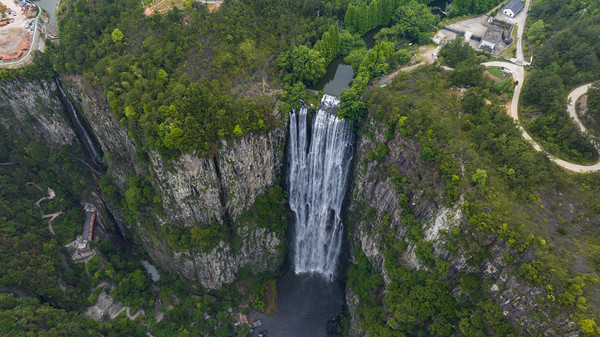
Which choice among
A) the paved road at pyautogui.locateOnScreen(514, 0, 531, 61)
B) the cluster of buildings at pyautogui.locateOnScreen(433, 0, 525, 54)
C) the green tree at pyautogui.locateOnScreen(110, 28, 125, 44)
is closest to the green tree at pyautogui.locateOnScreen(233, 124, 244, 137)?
the green tree at pyautogui.locateOnScreen(110, 28, 125, 44)

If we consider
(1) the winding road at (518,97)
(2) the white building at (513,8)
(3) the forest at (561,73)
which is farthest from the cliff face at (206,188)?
(2) the white building at (513,8)

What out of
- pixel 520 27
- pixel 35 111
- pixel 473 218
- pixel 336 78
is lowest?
pixel 35 111

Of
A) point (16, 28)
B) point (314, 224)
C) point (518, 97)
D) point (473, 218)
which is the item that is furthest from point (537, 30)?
point (16, 28)

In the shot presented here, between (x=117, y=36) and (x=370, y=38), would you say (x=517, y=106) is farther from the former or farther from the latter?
(x=117, y=36)

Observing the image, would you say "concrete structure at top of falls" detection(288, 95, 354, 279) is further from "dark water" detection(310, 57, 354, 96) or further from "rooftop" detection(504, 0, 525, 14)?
"rooftop" detection(504, 0, 525, 14)

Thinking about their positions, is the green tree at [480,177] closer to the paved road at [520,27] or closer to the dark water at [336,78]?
the dark water at [336,78]

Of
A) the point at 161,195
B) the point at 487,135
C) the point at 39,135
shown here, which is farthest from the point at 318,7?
the point at 39,135

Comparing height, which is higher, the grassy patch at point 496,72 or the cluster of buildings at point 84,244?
the grassy patch at point 496,72
